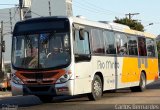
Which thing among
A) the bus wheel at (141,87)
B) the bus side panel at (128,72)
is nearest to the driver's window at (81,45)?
the bus side panel at (128,72)

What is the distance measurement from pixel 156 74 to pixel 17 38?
11.5m

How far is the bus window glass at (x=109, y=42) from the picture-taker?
1952 centimetres

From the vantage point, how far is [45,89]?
16.4 m

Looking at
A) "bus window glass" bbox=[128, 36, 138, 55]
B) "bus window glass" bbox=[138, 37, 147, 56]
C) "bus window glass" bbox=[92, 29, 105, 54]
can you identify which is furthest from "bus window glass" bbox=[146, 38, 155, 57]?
"bus window glass" bbox=[92, 29, 105, 54]

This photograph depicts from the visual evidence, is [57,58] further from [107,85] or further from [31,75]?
[107,85]

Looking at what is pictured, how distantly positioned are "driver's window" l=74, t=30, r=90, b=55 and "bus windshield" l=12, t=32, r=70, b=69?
42 cm

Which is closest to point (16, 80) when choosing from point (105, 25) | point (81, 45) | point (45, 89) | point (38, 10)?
point (45, 89)

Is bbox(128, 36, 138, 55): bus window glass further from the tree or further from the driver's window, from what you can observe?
the tree

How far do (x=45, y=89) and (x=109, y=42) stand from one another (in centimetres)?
450

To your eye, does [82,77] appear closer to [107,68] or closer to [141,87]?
[107,68]

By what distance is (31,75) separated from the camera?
54.4 ft

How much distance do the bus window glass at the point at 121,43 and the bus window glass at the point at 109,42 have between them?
0.53 m

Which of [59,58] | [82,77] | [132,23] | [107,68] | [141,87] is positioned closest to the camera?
[59,58]

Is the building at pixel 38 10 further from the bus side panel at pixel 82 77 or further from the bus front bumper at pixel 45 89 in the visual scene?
the bus front bumper at pixel 45 89
